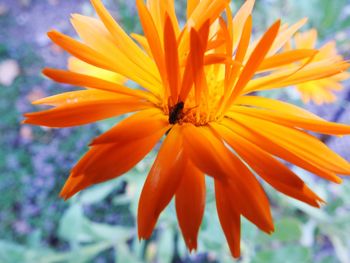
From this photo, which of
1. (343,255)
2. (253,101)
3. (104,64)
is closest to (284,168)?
(253,101)

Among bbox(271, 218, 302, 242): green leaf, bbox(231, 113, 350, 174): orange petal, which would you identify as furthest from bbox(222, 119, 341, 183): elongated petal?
bbox(271, 218, 302, 242): green leaf

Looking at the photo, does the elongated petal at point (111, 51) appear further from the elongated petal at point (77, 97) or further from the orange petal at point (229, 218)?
the orange petal at point (229, 218)

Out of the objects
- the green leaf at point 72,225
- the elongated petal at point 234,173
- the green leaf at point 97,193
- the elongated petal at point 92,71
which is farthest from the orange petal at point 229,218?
the green leaf at point 97,193

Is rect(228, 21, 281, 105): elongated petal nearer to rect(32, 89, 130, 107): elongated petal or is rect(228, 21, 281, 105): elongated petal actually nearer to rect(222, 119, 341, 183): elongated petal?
rect(222, 119, 341, 183): elongated petal

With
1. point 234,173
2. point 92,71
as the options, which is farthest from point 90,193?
point 234,173

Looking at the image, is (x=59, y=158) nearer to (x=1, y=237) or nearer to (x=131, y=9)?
(x=1, y=237)
